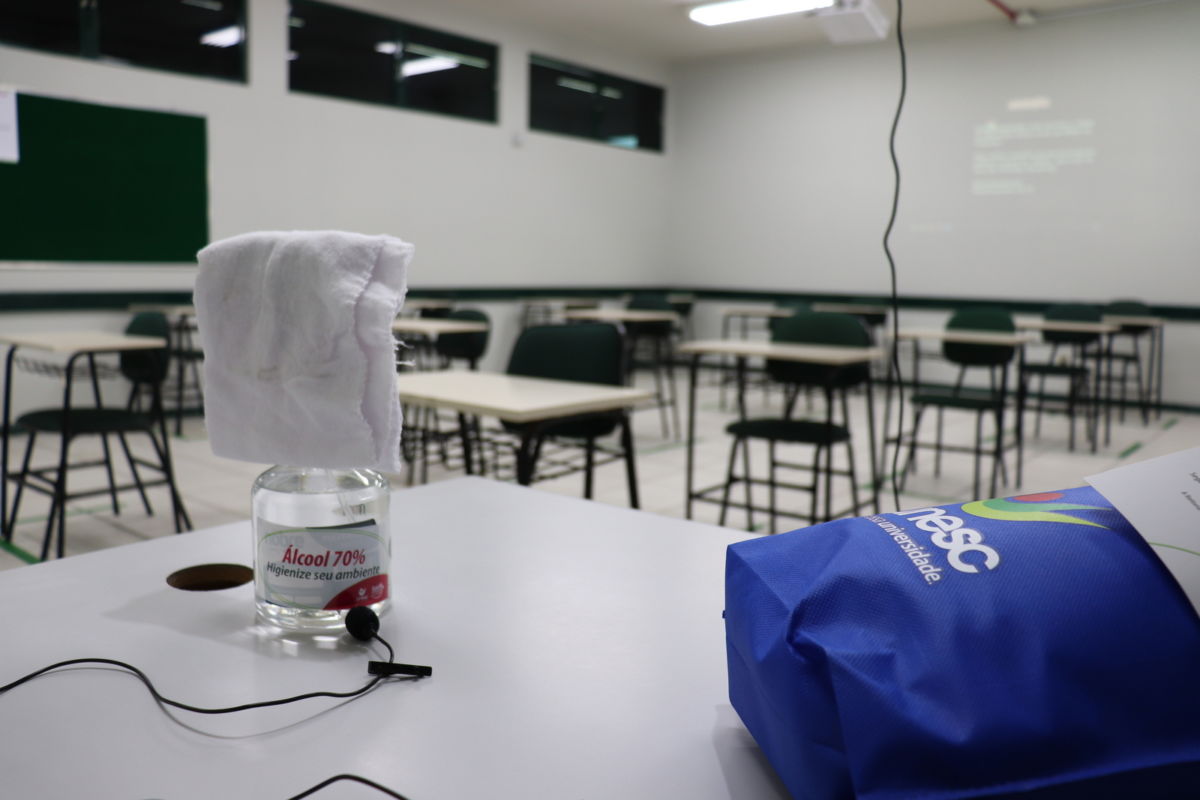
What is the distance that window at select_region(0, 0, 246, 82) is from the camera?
5.06 m

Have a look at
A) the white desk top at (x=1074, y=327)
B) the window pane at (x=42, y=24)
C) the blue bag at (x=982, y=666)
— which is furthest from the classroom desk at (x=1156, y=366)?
the window pane at (x=42, y=24)

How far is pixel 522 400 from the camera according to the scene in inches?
90.1

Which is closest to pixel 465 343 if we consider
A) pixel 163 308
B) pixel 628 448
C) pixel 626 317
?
pixel 626 317

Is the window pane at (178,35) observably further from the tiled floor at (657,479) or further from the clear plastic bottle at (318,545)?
the clear plastic bottle at (318,545)

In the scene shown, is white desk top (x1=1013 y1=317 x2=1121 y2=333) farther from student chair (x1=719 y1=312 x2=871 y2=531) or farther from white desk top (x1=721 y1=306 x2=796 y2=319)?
student chair (x1=719 y1=312 x2=871 y2=531)

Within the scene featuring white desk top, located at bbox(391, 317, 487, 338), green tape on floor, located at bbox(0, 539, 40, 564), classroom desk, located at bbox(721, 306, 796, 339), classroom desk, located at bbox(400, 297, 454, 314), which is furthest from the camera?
classroom desk, located at bbox(721, 306, 796, 339)

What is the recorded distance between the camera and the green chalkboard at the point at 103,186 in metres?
4.78

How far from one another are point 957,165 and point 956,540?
309 inches

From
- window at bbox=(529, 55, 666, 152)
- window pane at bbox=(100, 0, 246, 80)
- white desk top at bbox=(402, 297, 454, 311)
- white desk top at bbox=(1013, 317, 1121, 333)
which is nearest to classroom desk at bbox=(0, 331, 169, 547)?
white desk top at bbox=(402, 297, 454, 311)

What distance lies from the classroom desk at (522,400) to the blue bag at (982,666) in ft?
5.43

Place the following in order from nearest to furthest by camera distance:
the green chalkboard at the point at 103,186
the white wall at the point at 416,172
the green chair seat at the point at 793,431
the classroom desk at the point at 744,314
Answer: the green chair seat at the point at 793,431, the green chalkboard at the point at 103,186, the white wall at the point at 416,172, the classroom desk at the point at 744,314

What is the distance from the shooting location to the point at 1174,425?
6.34m

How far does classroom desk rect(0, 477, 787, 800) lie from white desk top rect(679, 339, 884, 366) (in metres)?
2.52

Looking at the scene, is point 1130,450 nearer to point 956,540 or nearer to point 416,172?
point 416,172
